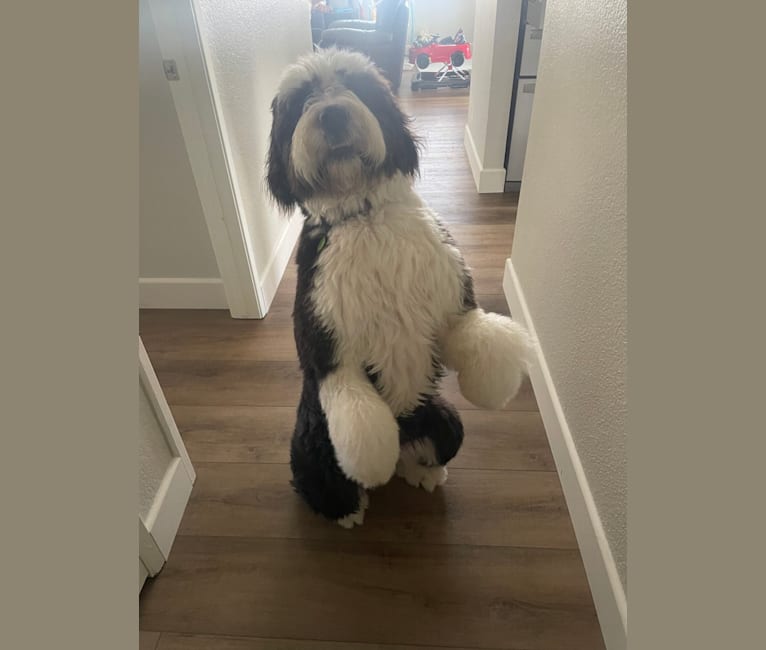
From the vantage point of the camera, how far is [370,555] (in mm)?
1216

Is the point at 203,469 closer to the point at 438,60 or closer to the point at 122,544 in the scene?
the point at 122,544

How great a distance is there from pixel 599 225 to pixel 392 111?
19.3 inches

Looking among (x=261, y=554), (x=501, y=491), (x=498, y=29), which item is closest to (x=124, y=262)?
(x=261, y=554)

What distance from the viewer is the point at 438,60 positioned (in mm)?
5016

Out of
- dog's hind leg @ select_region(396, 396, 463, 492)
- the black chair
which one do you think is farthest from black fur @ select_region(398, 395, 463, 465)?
the black chair

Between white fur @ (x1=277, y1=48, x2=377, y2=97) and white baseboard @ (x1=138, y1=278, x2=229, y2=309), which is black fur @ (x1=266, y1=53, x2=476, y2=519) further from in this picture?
white baseboard @ (x1=138, y1=278, x2=229, y2=309)

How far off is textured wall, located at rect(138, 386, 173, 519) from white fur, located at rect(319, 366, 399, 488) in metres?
0.47

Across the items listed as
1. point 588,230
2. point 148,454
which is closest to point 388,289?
point 588,230

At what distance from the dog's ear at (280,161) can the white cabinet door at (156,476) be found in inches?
17.9

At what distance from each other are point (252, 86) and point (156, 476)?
1.47 meters

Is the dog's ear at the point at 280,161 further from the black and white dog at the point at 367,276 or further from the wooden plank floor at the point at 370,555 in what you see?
the wooden plank floor at the point at 370,555

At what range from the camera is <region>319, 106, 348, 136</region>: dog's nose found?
Result: 0.89 metres

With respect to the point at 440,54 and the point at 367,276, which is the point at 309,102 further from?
the point at 440,54

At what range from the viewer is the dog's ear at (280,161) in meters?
0.98
